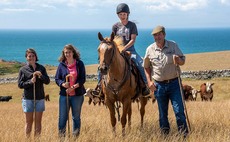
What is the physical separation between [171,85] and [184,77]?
32599 mm

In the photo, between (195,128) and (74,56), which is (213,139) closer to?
(195,128)

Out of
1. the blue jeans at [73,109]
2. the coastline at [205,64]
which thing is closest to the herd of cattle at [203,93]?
the coastline at [205,64]

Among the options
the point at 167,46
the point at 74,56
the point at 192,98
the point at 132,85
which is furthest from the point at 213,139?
the point at 192,98

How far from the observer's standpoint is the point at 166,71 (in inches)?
325

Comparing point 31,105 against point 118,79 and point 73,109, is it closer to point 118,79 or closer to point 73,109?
point 73,109

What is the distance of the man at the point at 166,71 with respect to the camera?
8141 millimetres

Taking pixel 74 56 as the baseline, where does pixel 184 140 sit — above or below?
below

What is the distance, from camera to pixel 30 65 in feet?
27.6

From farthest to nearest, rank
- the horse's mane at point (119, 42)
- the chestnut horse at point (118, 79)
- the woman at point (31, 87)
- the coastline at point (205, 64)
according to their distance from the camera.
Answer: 1. the coastline at point (205, 64)
2. the horse's mane at point (119, 42)
3. the chestnut horse at point (118, 79)
4. the woman at point (31, 87)

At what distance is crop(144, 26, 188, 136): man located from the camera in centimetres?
814

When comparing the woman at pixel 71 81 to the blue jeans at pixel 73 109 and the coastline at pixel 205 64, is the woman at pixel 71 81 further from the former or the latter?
the coastline at pixel 205 64

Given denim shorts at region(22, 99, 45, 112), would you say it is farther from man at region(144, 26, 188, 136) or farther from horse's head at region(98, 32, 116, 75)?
man at region(144, 26, 188, 136)

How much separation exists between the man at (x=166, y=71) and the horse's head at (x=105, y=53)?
0.82m

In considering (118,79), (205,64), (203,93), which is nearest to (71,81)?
(118,79)
